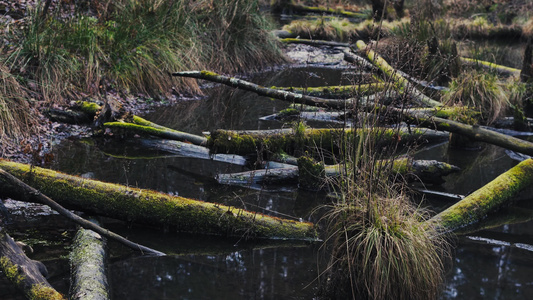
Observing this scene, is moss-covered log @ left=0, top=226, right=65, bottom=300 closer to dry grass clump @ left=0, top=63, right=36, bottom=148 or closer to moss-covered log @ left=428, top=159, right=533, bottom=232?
dry grass clump @ left=0, top=63, right=36, bottom=148

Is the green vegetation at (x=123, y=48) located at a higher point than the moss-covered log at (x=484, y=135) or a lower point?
higher

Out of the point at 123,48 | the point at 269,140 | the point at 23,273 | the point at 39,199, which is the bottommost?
the point at 269,140

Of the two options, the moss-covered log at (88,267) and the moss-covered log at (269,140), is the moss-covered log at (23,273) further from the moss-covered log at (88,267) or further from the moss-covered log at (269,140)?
the moss-covered log at (269,140)

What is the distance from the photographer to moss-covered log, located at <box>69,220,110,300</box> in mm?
3484

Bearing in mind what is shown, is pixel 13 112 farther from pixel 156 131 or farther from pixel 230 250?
pixel 230 250

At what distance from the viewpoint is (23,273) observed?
139 inches

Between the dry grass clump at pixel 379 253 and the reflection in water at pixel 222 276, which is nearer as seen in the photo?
the dry grass clump at pixel 379 253

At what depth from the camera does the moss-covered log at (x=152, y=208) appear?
4.72 m

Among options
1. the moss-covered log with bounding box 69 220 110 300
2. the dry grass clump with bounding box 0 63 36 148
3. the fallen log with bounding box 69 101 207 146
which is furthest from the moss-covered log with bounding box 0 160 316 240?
the fallen log with bounding box 69 101 207 146

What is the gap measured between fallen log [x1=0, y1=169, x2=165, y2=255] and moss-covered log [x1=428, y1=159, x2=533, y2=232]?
2.71m

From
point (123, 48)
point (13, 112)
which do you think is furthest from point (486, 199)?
point (123, 48)

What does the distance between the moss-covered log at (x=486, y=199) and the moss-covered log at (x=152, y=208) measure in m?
1.41

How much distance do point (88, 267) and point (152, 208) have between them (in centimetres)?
104

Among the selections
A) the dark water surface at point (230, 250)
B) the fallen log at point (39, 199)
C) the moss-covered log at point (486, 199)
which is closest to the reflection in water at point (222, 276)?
the dark water surface at point (230, 250)
